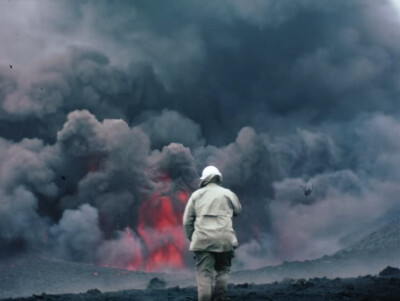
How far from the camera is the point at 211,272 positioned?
764 cm

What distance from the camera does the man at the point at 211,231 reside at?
296 inches

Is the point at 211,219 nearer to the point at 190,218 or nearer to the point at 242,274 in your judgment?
the point at 190,218

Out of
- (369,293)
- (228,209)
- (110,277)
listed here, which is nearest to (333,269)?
(110,277)

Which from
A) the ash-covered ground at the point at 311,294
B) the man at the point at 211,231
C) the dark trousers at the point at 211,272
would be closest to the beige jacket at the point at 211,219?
the man at the point at 211,231

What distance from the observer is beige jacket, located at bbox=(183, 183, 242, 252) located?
751 centimetres

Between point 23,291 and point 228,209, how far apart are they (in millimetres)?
25281

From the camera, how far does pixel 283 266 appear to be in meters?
33.2

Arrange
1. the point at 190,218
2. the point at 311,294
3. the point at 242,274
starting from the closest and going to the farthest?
the point at 190,218
the point at 311,294
the point at 242,274

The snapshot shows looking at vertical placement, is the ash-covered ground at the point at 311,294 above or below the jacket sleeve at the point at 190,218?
below

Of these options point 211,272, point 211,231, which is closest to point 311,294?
point 211,272

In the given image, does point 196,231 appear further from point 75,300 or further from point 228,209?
point 75,300

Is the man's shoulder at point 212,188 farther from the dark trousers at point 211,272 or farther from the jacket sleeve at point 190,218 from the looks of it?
the dark trousers at point 211,272

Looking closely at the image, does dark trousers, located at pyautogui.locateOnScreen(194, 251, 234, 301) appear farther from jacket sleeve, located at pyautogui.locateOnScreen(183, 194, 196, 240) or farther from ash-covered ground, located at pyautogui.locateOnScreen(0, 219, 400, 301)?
ash-covered ground, located at pyautogui.locateOnScreen(0, 219, 400, 301)

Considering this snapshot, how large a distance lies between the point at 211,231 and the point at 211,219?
0.60ft
